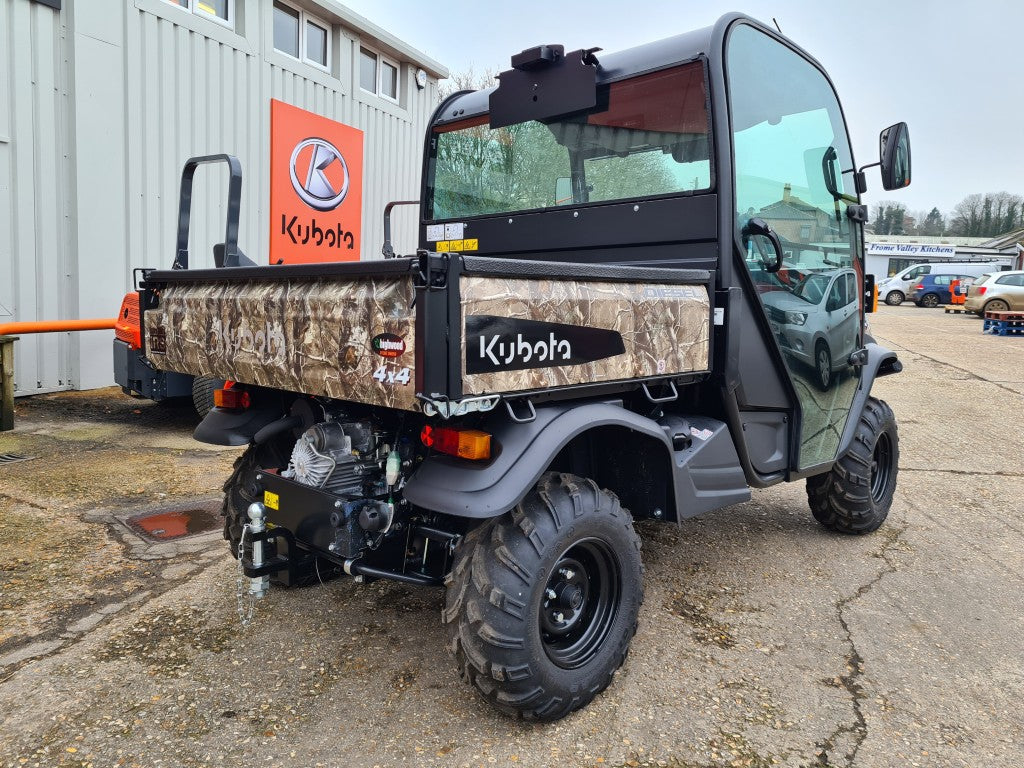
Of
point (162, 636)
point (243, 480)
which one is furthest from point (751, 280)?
point (162, 636)

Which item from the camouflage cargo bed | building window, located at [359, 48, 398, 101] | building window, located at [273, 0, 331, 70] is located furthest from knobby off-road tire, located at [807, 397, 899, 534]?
building window, located at [359, 48, 398, 101]

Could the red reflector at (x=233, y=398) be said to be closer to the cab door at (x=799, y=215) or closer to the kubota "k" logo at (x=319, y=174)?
the cab door at (x=799, y=215)

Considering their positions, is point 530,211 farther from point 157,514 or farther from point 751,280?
point 157,514

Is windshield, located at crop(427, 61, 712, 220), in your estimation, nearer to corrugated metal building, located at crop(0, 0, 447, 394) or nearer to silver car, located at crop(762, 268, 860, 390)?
silver car, located at crop(762, 268, 860, 390)

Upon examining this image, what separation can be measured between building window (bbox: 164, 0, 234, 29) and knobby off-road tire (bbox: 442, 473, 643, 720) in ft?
24.9

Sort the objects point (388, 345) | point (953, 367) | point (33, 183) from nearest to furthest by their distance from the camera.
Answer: point (388, 345), point (33, 183), point (953, 367)

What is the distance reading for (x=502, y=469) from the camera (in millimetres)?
2234

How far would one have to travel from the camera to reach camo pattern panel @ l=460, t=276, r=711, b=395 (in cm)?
213

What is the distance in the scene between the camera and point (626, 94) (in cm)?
332

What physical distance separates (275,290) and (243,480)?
3.59 ft

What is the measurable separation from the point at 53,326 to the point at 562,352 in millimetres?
5707

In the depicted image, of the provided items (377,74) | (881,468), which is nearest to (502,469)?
(881,468)

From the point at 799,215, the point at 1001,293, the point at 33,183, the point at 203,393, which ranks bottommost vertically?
the point at 203,393

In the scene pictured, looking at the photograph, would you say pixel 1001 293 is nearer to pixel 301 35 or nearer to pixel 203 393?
pixel 301 35
